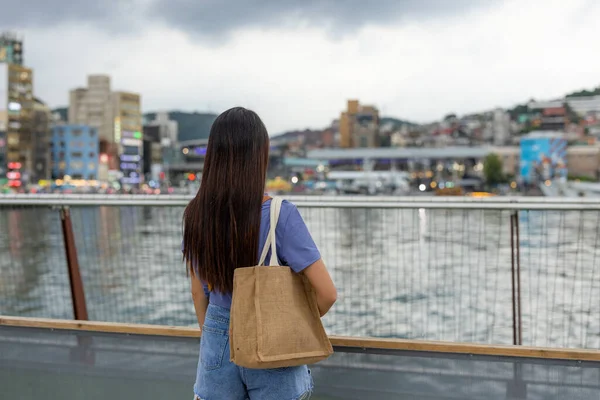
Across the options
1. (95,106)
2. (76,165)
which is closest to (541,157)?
(76,165)

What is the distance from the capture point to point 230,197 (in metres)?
1.76

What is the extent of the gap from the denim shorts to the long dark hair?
0.12 m

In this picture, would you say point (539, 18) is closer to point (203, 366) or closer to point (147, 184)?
point (147, 184)

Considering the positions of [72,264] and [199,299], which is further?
[72,264]

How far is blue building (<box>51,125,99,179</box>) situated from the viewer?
104 meters

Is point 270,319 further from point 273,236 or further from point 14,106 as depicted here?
point 14,106

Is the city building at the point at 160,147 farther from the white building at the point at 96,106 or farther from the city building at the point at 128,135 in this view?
the white building at the point at 96,106

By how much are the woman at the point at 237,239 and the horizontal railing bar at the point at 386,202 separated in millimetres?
1477

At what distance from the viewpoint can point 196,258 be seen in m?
1.85

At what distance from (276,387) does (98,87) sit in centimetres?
15019

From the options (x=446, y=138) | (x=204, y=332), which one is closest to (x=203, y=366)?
(x=204, y=332)

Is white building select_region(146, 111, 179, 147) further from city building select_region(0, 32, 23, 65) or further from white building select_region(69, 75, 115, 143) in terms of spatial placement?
city building select_region(0, 32, 23, 65)

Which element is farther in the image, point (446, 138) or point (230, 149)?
point (446, 138)

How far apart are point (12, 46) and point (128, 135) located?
89.9 feet
